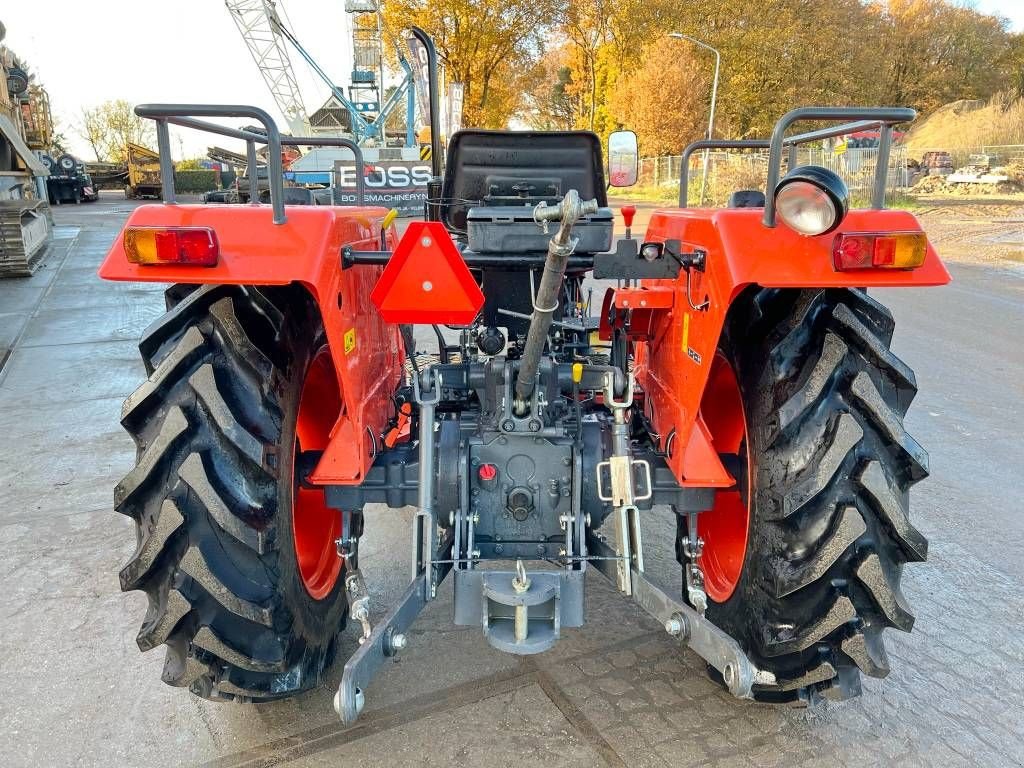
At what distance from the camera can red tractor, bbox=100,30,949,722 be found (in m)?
2.07

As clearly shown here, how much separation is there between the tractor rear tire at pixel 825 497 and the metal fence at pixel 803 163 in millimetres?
18422

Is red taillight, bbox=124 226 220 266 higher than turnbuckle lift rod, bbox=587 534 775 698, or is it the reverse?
red taillight, bbox=124 226 220 266

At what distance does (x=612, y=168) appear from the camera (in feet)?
11.1

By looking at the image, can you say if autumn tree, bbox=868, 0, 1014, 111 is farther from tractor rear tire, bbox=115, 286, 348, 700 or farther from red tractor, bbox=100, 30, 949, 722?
tractor rear tire, bbox=115, 286, 348, 700

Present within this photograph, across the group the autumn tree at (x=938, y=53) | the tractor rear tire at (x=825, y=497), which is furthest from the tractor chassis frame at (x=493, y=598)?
the autumn tree at (x=938, y=53)

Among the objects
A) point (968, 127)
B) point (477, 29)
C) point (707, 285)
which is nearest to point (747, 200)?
point (707, 285)

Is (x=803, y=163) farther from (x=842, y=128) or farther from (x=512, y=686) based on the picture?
(x=512, y=686)

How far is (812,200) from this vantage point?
185 centimetres

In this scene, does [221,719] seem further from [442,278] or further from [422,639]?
[442,278]

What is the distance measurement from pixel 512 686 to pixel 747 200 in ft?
7.03

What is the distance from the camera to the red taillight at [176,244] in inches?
80.0

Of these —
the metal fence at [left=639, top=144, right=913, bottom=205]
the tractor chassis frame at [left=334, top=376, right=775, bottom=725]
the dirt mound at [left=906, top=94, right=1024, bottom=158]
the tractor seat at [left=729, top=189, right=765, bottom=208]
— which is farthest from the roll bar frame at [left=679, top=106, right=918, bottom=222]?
the dirt mound at [left=906, top=94, right=1024, bottom=158]

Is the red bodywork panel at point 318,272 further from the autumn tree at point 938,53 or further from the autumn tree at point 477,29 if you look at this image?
the autumn tree at point 938,53

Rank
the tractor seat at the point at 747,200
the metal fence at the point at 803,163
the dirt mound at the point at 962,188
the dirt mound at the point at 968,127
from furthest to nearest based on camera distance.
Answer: the dirt mound at the point at 968,127 → the dirt mound at the point at 962,188 → the metal fence at the point at 803,163 → the tractor seat at the point at 747,200
